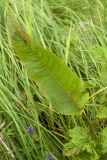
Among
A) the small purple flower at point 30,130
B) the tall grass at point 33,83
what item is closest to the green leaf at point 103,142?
the tall grass at point 33,83

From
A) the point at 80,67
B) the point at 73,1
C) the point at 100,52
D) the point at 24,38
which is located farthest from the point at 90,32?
the point at 24,38

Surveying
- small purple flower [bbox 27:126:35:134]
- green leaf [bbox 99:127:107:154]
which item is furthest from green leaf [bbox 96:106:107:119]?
small purple flower [bbox 27:126:35:134]

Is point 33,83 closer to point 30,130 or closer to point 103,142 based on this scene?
point 30,130

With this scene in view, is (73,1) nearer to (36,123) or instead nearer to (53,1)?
(53,1)

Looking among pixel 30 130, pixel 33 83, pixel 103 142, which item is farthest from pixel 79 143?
pixel 33 83

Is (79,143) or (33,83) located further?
Result: (33,83)

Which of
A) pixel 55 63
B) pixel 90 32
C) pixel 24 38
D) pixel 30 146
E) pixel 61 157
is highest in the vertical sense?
pixel 24 38

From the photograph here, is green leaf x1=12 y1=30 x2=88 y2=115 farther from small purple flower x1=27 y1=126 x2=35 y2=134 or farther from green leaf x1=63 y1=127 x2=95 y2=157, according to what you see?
small purple flower x1=27 y1=126 x2=35 y2=134
